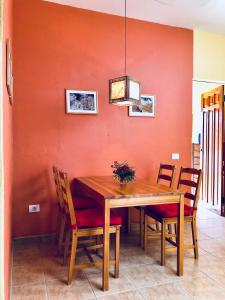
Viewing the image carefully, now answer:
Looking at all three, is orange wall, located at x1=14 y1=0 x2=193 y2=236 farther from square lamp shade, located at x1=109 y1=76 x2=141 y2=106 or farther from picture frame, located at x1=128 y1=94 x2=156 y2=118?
square lamp shade, located at x1=109 y1=76 x2=141 y2=106

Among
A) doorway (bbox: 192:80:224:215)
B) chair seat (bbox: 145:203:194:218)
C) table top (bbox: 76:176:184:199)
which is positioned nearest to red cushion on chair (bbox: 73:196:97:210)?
table top (bbox: 76:176:184:199)

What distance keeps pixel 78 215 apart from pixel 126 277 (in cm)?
70

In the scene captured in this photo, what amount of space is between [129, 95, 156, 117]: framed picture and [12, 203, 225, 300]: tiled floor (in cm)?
172

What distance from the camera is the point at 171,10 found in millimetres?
3404

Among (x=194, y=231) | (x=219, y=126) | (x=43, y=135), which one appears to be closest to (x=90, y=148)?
(x=43, y=135)

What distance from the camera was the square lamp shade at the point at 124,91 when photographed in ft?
8.43

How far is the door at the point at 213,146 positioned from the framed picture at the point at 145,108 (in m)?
1.45

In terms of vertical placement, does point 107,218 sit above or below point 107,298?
above

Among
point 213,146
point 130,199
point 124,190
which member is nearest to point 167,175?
Result: point 124,190

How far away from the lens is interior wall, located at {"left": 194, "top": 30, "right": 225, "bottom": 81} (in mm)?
4020

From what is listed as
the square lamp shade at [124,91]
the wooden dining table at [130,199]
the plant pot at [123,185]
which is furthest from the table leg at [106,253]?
the square lamp shade at [124,91]

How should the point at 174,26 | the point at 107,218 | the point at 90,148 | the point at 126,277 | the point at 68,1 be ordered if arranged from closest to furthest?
the point at 107,218, the point at 126,277, the point at 68,1, the point at 90,148, the point at 174,26

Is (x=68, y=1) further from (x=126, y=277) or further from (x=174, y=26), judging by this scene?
(x=126, y=277)

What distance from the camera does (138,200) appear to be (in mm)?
2318
